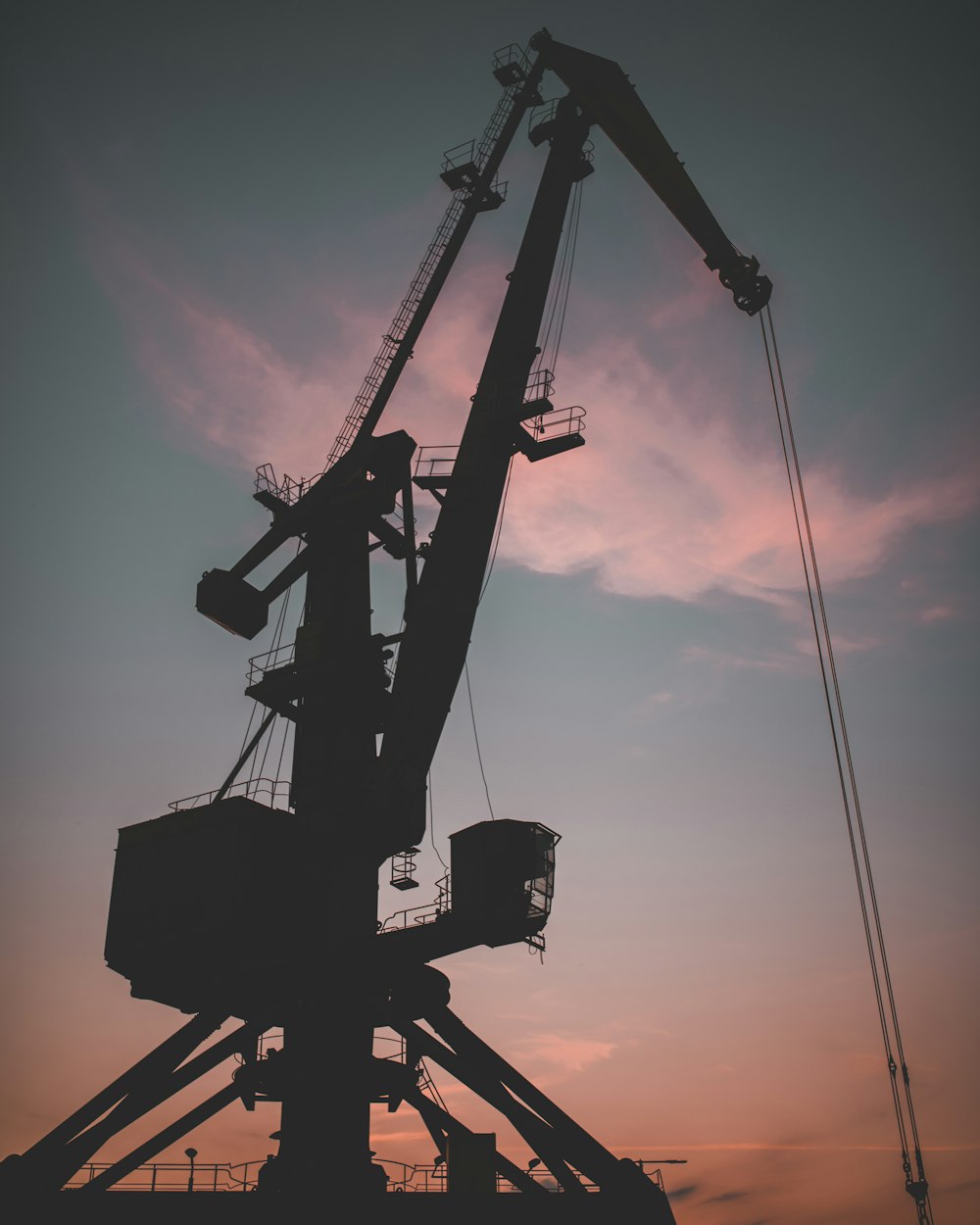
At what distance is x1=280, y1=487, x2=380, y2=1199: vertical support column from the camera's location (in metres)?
22.4

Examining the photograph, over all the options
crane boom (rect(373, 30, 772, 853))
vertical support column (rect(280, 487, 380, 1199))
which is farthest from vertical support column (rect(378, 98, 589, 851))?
vertical support column (rect(280, 487, 380, 1199))

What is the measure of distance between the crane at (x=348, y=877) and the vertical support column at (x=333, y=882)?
5cm

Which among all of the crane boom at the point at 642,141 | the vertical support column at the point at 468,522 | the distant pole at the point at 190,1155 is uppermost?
the crane boom at the point at 642,141

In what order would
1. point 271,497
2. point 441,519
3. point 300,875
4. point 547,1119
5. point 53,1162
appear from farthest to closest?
point 271,497, point 441,519, point 300,875, point 547,1119, point 53,1162

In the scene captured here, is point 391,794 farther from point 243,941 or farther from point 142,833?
point 142,833

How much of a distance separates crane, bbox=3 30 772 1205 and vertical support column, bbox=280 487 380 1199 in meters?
0.05

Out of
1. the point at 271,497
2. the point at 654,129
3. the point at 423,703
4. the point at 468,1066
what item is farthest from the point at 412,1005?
the point at 654,129

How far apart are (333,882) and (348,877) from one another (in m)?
0.37

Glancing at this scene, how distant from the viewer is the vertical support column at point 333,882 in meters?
22.4

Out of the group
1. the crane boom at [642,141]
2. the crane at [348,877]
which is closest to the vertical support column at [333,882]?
the crane at [348,877]

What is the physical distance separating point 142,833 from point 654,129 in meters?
24.8

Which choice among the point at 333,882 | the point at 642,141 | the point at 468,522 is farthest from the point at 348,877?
the point at 642,141

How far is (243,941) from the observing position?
76.1 ft

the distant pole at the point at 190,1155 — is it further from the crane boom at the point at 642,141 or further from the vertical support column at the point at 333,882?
the crane boom at the point at 642,141
